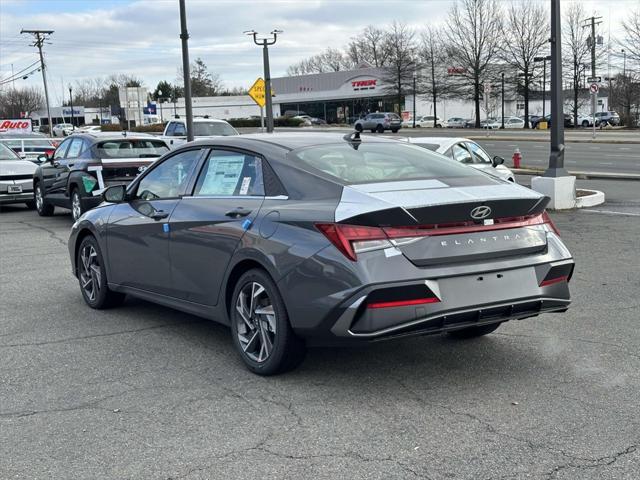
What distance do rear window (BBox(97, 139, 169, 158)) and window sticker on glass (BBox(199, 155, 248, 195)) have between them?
8.43 meters

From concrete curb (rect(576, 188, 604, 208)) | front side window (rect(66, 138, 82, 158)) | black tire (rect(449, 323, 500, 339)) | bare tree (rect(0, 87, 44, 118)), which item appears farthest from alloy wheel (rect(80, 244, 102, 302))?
bare tree (rect(0, 87, 44, 118))

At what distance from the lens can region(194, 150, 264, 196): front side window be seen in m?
5.51

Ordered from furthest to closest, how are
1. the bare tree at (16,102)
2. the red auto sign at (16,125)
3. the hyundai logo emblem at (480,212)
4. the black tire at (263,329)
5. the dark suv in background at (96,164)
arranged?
Answer: the bare tree at (16,102)
the red auto sign at (16,125)
the dark suv in background at (96,164)
the black tire at (263,329)
the hyundai logo emblem at (480,212)

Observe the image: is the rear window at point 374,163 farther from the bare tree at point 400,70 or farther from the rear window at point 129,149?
the bare tree at point 400,70

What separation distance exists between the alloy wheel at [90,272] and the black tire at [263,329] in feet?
7.91

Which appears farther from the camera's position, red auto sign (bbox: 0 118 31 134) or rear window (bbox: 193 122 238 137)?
red auto sign (bbox: 0 118 31 134)

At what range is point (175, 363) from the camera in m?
5.63

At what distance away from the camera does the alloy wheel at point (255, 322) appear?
512cm

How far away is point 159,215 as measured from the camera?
625 centimetres

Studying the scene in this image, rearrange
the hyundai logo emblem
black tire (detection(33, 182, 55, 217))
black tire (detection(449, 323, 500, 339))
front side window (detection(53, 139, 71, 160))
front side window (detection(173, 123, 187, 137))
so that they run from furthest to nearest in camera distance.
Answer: front side window (detection(173, 123, 187, 137))
black tire (detection(33, 182, 55, 217))
front side window (detection(53, 139, 71, 160))
black tire (detection(449, 323, 500, 339))
the hyundai logo emblem

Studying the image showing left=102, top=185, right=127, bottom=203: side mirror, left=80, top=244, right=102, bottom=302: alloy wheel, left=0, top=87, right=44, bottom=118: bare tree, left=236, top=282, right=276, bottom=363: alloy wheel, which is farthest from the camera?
left=0, top=87, right=44, bottom=118: bare tree

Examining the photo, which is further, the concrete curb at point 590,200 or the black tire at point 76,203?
the concrete curb at point 590,200

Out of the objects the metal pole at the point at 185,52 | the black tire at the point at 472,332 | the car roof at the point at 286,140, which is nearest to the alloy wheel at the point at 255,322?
the car roof at the point at 286,140

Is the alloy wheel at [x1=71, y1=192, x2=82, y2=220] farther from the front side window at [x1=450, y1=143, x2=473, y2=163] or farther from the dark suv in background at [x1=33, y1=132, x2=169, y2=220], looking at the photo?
the front side window at [x1=450, y1=143, x2=473, y2=163]
